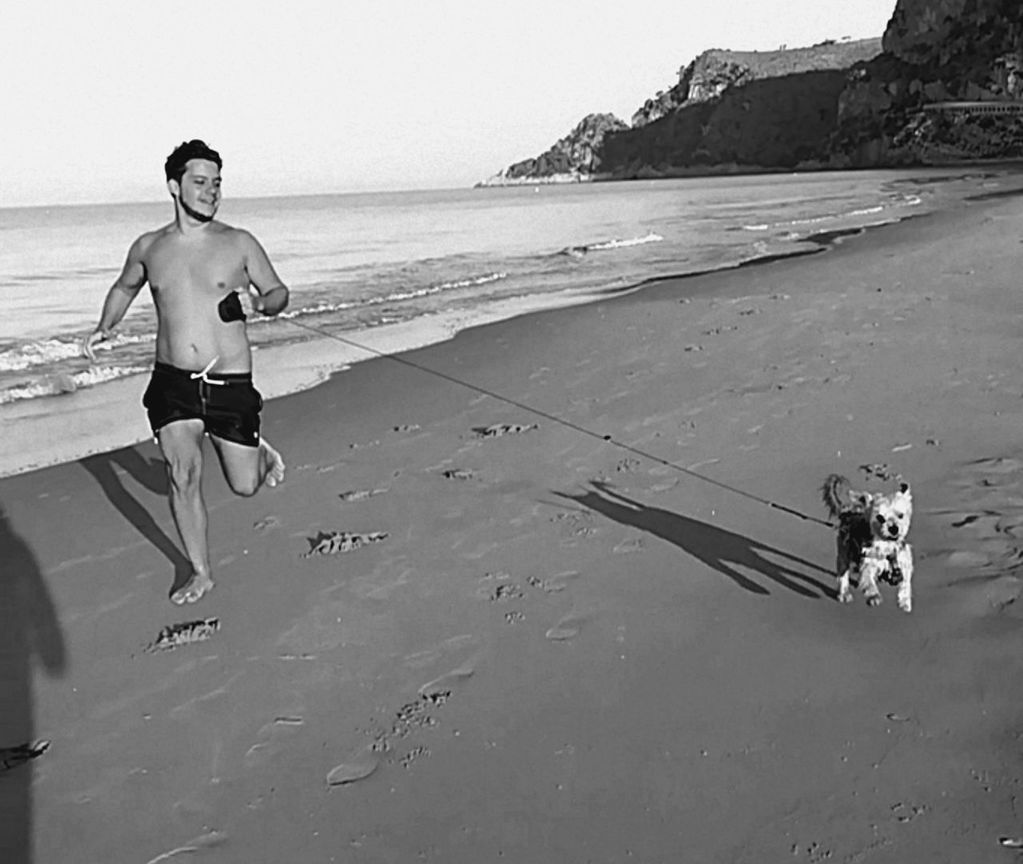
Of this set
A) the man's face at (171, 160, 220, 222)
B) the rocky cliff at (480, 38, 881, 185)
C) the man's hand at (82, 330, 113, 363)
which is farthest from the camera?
the rocky cliff at (480, 38, 881, 185)

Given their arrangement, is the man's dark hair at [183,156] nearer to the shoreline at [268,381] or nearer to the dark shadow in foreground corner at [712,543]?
the dark shadow in foreground corner at [712,543]

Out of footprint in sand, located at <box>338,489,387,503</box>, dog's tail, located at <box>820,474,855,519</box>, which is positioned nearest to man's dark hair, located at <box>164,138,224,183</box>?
footprint in sand, located at <box>338,489,387,503</box>

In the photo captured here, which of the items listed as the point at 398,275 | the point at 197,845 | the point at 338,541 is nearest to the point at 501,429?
the point at 338,541

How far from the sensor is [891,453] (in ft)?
17.9

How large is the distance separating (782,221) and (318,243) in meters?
15.4

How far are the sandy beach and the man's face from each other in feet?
5.89

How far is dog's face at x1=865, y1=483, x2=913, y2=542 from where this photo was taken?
3570mm

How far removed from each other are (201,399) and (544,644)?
6.12 feet

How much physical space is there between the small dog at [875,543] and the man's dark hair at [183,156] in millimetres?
3019

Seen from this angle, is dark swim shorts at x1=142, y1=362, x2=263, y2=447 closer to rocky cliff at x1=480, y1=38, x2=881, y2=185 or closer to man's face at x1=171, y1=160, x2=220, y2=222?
man's face at x1=171, y1=160, x2=220, y2=222

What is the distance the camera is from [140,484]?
6430mm

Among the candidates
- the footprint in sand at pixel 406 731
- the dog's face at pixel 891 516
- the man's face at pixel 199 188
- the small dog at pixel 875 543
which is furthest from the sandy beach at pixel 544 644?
the man's face at pixel 199 188

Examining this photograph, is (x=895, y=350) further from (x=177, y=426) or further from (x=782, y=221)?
(x=782, y=221)

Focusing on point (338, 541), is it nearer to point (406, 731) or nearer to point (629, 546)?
point (629, 546)
